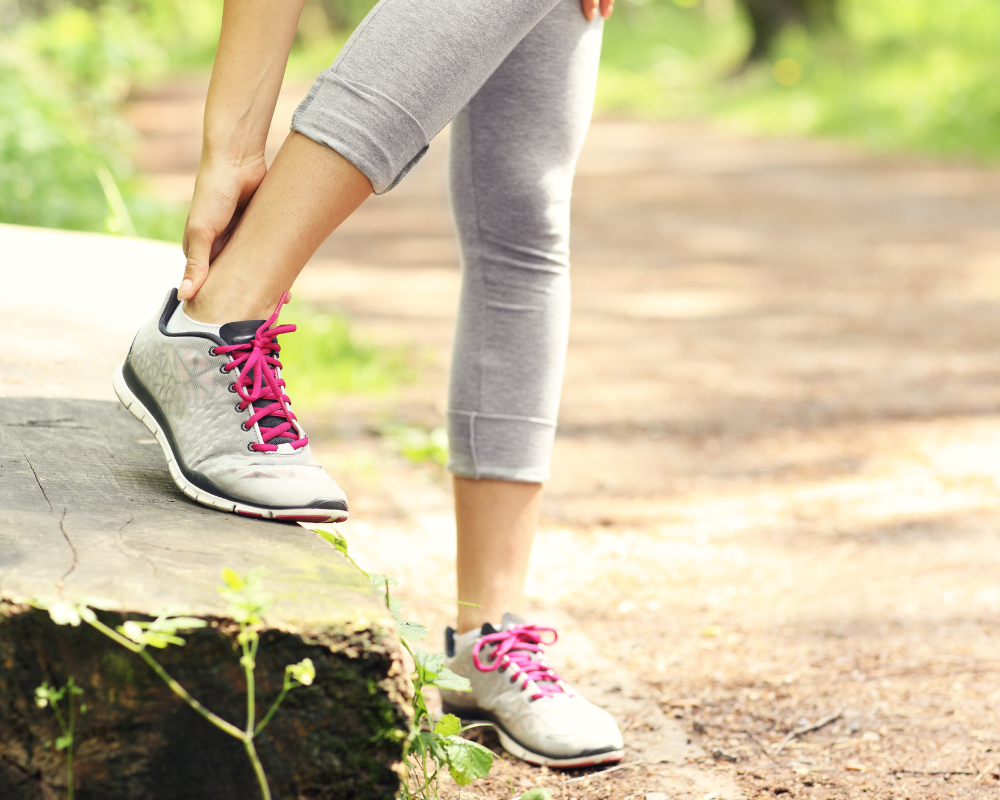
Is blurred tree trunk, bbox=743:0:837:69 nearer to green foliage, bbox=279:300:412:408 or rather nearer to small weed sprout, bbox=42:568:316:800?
green foliage, bbox=279:300:412:408

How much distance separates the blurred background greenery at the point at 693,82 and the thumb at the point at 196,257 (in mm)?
1357

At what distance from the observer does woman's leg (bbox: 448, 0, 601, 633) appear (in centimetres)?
166

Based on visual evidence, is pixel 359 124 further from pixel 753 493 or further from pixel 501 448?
pixel 753 493

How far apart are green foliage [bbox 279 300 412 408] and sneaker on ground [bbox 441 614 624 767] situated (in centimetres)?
181

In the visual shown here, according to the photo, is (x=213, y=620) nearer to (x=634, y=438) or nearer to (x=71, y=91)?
(x=634, y=438)

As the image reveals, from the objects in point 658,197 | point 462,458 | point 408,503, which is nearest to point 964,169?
point 658,197

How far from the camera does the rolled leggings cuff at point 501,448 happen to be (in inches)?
68.2

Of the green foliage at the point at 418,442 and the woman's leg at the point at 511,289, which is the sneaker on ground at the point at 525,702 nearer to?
the woman's leg at the point at 511,289

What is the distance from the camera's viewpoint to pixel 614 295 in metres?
5.16

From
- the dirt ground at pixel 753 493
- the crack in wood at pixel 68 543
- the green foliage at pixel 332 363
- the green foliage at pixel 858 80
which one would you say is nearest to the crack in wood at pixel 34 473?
the crack in wood at pixel 68 543

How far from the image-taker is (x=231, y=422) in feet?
4.59

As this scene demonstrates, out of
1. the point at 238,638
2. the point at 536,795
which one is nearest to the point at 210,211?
the point at 238,638

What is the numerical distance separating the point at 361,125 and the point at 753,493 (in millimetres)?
1851

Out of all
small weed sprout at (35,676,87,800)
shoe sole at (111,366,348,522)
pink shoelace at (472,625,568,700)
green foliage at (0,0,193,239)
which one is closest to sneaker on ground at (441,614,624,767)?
pink shoelace at (472,625,568,700)
